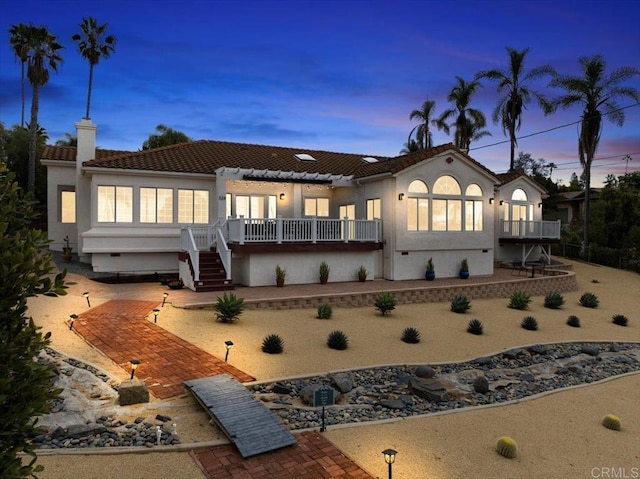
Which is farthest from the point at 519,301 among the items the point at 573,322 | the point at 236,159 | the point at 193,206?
the point at 236,159

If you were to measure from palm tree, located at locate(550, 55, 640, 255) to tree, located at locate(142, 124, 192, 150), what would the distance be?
3270 cm

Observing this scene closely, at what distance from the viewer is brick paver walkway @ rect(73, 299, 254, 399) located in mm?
7988

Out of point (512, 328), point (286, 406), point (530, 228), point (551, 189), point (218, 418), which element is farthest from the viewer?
point (551, 189)

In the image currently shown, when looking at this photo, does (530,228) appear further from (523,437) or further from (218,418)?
(218,418)

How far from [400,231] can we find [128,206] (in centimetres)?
1213

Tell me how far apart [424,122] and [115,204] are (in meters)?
33.2

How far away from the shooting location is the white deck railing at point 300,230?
1762 cm

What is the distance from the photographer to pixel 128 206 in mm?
19438

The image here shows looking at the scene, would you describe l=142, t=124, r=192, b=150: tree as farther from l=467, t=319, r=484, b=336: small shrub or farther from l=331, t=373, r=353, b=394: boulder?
l=331, t=373, r=353, b=394: boulder

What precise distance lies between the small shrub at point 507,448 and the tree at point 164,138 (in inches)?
1645

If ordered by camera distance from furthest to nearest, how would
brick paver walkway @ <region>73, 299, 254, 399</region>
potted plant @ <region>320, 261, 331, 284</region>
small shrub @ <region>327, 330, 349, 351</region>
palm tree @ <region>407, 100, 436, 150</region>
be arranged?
1. palm tree @ <region>407, 100, 436, 150</region>
2. potted plant @ <region>320, 261, 331, 284</region>
3. small shrub @ <region>327, 330, 349, 351</region>
4. brick paver walkway @ <region>73, 299, 254, 399</region>

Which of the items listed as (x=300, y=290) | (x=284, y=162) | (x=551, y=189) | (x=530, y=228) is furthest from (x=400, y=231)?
(x=551, y=189)

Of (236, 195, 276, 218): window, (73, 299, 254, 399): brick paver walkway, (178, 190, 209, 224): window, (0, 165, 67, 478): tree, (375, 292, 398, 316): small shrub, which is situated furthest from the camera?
(236, 195, 276, 218): window

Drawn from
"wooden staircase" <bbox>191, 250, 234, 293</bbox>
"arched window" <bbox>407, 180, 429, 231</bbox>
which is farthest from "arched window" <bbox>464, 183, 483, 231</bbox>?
"wooden staircase" <bbox>191, 250, 234, 293</bbox>
